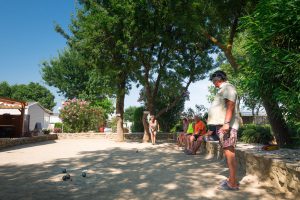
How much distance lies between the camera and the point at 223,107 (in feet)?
17.5

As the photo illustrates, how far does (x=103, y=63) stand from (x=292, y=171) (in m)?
14.1

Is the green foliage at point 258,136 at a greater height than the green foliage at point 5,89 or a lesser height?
lesser

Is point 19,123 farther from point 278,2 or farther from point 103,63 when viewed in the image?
point 278,2

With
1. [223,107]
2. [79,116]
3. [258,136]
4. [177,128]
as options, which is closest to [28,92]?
[79,116]

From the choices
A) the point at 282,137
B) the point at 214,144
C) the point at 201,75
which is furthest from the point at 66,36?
the point at 282,137

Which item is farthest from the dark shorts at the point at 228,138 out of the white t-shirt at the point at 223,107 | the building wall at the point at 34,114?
the building wall at the point at 34,114

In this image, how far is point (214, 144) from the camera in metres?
10.4

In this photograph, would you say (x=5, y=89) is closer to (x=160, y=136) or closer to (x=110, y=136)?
(x=110, y=136)

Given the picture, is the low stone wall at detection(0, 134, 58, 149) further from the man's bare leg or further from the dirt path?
the man's bare leg

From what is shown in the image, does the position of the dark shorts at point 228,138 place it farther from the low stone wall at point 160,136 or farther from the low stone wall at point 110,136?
the low stone wall at point 110,136

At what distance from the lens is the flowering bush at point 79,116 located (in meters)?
24.1

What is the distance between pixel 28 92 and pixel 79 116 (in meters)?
49.1

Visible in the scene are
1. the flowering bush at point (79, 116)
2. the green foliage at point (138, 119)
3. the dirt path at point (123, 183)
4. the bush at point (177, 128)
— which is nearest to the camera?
the dirt path at point (123, 183)

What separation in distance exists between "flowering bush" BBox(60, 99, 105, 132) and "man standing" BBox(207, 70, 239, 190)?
19.8 m
